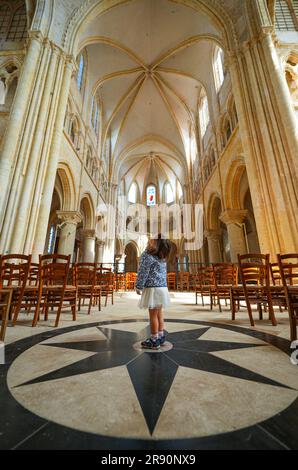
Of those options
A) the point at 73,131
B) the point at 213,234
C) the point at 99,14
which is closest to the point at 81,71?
the point at 99,14

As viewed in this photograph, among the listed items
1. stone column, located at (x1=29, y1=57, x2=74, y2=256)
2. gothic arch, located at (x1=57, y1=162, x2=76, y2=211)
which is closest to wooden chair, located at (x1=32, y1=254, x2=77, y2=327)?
stone column, located at (x1=29, y1=57, x2=74, y2=256)

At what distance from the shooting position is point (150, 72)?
14602 mm

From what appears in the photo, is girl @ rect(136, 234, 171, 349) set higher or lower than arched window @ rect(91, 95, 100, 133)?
lower

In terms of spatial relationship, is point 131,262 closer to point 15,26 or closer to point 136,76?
point 136,76

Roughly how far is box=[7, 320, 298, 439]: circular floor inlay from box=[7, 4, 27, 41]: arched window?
12.9m

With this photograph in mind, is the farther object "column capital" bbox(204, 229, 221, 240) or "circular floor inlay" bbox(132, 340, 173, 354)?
"column capital" bbox(204, 229, 221, 240)

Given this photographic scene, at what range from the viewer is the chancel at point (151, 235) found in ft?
3.54

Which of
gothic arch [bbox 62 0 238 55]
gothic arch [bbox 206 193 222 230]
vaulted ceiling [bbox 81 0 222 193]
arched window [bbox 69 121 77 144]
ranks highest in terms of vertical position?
vaulted ceiling [bbox 81 0 222 193]

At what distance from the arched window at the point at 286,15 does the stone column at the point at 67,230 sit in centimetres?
1223

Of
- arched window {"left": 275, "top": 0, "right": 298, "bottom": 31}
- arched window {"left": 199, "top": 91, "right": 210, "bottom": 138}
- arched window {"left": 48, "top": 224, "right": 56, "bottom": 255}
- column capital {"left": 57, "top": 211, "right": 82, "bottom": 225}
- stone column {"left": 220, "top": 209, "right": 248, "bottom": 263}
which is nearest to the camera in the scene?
arched window {"left": 275, "top": 0, "right": 298, "bottom": 31}

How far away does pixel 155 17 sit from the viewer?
38.7ft

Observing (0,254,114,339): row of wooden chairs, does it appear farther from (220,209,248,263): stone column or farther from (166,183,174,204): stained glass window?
(166,183,174,204): stained glass window

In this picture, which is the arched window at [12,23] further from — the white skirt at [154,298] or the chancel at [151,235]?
the white skirt at [154,298]

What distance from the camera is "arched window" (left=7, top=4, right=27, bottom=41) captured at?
356 inches
